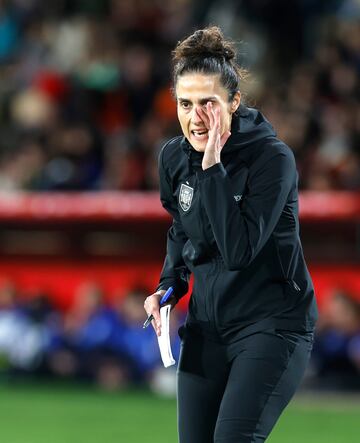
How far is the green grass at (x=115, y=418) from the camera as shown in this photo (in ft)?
25.3

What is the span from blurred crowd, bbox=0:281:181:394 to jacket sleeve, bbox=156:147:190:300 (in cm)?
571

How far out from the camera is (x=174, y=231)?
4219 mm

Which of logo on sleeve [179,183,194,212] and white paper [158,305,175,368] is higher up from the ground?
logo on sleeve [179,183,194,212]

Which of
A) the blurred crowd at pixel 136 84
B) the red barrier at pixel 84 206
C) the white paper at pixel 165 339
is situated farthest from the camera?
the blurred crowd at pixel 136 84

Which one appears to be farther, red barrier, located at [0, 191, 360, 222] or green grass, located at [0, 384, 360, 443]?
red barrier, located at [0, 191, 360, 222]

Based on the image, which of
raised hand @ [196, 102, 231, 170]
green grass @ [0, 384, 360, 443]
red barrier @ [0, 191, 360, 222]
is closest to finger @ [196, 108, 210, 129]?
raised hand @ [196, 102, 231, 170]

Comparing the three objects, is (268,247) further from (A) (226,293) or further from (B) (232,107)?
(B) (232,107)

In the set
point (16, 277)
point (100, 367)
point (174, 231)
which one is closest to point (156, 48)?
point (16, 277)

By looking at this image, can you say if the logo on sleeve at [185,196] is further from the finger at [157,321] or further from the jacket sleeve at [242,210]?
the finger at [157,321]

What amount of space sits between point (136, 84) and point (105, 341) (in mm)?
3071

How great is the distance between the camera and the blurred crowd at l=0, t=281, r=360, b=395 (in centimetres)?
962

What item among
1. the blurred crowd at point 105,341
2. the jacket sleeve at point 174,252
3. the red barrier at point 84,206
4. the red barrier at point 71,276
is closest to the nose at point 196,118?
the jacket sleeve at point 174,252

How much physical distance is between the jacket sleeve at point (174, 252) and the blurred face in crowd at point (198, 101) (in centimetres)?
35

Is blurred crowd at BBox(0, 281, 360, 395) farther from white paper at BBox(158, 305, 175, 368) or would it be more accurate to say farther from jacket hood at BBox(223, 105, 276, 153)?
jacket hood at BBox(223, 105, 276, 153)
